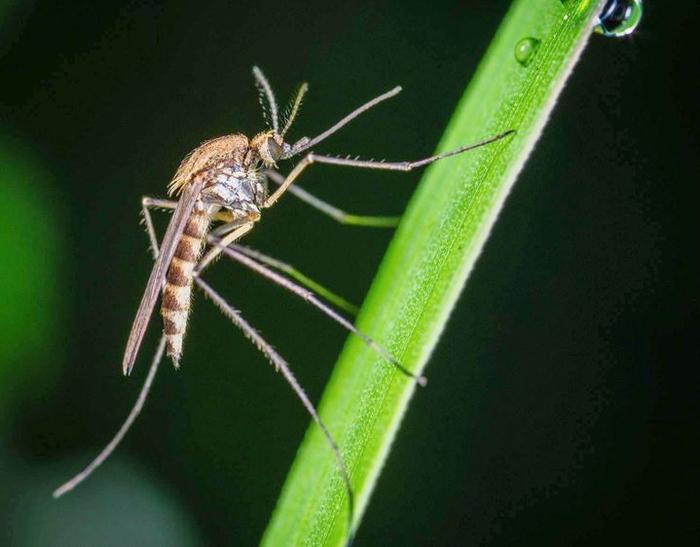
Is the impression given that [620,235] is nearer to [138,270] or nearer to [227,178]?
[227,178]

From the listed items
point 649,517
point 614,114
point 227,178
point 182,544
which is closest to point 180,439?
point 182,544

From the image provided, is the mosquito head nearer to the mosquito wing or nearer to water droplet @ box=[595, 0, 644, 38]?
the mosquito wing

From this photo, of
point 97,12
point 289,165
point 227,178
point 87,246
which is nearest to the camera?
point 227,178

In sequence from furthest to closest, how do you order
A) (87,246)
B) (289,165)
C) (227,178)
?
(87,246) → (289,165) → (227,178)

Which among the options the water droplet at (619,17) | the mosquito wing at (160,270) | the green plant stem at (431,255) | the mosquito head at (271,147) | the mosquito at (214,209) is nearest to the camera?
the green plant stem at (431,255)

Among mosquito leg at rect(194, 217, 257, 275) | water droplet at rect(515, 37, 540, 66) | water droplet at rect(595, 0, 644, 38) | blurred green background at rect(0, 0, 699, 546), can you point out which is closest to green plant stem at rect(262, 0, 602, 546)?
water droplet at rect(515, 37, 540, 66)

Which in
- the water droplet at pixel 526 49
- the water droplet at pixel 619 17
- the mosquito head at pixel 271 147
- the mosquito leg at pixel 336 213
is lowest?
the mosquito leg at pixel 336 213

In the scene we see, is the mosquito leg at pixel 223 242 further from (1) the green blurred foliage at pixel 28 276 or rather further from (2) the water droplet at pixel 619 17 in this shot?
→ (2) the water droplet at pixel 619 17

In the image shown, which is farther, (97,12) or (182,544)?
(97,12)

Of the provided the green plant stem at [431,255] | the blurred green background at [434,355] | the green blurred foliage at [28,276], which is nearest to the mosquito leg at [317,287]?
the blurred green background at [434,355]
